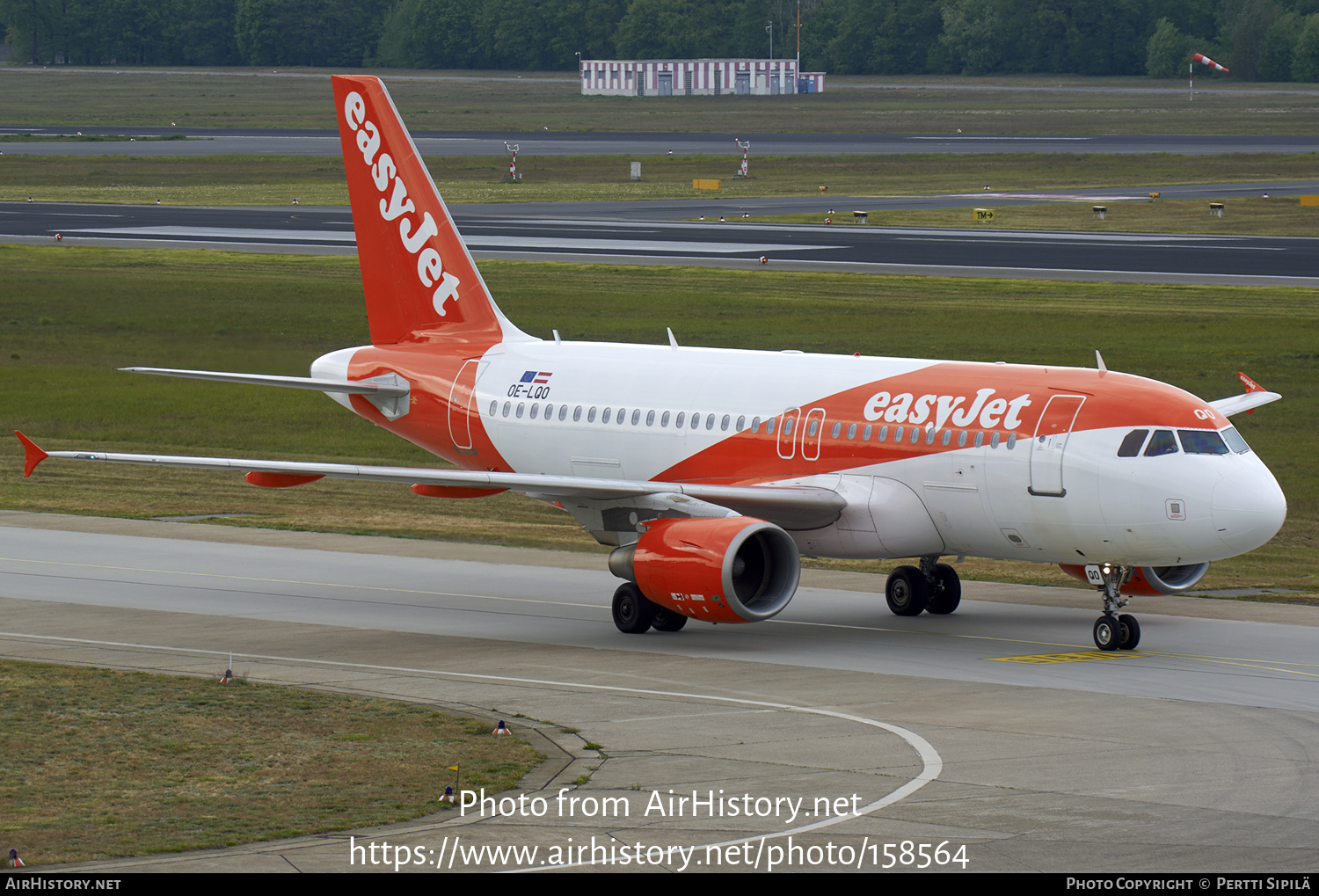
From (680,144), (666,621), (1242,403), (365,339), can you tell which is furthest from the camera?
(680,144)

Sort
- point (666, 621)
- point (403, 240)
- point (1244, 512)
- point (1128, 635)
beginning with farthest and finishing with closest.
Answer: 1. point (403, 240)
2. point (666, 621)
3. point (1128, 635)
4. point (1244, 512)

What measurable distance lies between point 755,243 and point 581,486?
211 feet

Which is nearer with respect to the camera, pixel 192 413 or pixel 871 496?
pixel 871 496

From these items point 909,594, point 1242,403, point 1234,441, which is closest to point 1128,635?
point 1234,441

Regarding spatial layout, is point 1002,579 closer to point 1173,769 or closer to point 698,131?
point 1173,769

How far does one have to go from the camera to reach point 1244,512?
86.1ft

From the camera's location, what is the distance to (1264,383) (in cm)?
5347

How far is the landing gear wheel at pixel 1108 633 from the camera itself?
2759 centimetres

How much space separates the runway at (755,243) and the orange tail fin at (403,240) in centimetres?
4644

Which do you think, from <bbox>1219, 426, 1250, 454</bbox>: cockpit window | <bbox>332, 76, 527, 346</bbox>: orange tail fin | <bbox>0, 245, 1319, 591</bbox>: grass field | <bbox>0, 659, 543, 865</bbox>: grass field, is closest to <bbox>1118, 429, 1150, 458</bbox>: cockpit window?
<bbox>1219, 426, 1250, 454</bbox>: cockpit window

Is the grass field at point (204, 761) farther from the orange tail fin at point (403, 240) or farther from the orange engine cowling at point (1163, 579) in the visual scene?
the orange tail fin at point (403, 240)

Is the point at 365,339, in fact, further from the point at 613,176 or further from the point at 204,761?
the point at 613,176
